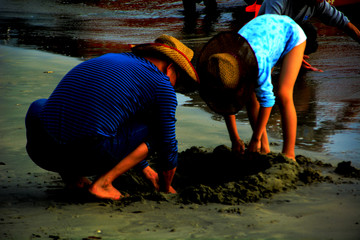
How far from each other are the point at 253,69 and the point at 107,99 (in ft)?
3.83

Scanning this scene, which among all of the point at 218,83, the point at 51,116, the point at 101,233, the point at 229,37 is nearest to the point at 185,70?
the point at 218,83

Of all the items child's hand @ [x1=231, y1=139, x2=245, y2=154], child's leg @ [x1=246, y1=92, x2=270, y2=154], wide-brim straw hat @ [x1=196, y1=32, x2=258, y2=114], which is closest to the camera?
wide-brim straw hat @ [x1=196, y1=32, x2=258, y2=114]

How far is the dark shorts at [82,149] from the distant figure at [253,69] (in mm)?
707

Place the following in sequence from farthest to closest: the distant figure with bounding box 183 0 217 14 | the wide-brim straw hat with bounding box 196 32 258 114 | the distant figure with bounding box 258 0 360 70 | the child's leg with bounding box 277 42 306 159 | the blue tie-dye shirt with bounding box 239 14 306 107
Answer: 1. the distant figure with bounding box 183 0 217 14
2. the distant figure with bounding box 258 0 360 70
3. the child's leg with bounding box 277 42 306 159
4. the blue tie-dye shirt with bounding box 239 14 306 107
5. the wide-brim straw hat with bounding box 196 32 258 114

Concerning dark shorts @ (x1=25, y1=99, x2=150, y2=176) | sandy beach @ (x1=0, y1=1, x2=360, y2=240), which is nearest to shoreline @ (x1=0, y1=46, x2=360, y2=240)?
sandy beach @ (x1=0, y1=1, x2=360, y2=240)

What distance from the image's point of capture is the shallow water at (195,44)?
4547mm

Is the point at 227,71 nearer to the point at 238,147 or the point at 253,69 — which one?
the point at 253,69

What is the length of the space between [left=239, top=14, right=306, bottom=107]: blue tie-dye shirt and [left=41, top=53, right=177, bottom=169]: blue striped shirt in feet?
2.70

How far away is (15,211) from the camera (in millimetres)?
2811

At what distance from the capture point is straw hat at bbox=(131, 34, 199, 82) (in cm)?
298

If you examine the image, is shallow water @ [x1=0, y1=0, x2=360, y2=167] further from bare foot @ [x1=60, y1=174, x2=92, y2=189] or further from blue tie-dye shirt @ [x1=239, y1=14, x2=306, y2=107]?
bare foot @ [x1=60, y1=174, x2=92, y2=189]

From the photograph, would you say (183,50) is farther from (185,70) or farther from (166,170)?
(166,170)

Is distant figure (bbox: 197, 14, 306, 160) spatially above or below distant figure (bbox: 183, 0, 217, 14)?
above

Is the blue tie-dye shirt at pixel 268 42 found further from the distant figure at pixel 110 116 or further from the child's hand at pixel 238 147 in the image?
the distant figure at pixel 110 116
